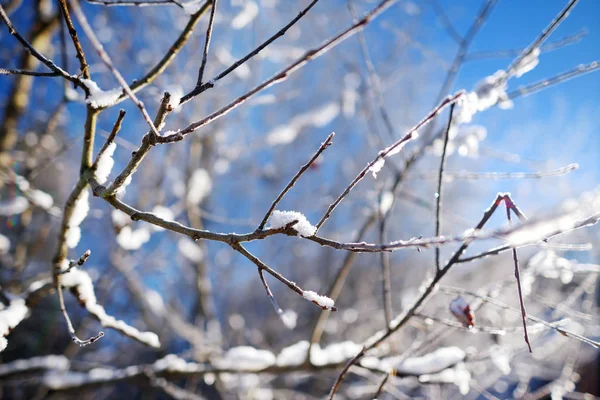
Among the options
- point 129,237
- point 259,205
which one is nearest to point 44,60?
point 129,237

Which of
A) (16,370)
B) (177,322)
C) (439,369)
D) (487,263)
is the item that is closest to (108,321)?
(16,370)

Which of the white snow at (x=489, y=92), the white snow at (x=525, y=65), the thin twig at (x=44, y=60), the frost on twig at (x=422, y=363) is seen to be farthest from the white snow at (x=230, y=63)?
the frost on twig at (x=422, y=363)

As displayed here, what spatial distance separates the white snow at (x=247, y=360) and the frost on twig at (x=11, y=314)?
31.0 inches

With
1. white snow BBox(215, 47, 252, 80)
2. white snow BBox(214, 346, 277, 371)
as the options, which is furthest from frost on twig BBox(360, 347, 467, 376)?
white snow BBox(215, 47, 252, 80)

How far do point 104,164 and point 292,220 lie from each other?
485 millimetres

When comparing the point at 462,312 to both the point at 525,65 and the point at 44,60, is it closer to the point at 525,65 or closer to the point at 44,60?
the point at 525,65

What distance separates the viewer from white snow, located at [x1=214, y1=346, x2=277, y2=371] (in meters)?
1.49

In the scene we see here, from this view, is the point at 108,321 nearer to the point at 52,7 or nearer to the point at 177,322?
the point at 177,322

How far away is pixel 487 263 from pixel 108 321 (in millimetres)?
4260

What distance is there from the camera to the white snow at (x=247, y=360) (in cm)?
149

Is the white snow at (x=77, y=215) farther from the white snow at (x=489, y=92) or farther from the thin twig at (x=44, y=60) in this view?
the white snow at (x=489, y=92)

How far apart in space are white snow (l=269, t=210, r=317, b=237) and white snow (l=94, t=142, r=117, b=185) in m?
0.42

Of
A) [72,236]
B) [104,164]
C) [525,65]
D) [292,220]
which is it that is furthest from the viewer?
[525,65]

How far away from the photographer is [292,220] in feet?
1.91
